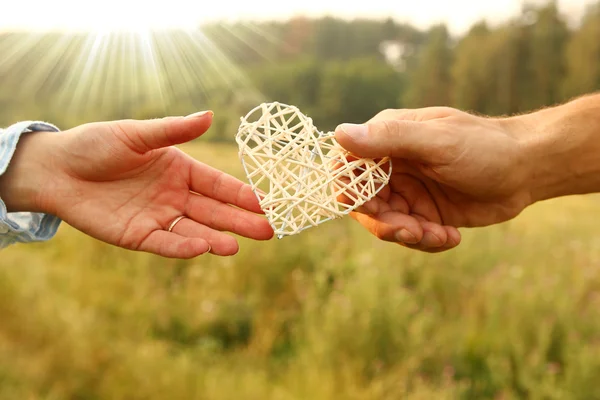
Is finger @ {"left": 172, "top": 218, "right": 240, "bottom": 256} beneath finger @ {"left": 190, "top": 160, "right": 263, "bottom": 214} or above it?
beneath

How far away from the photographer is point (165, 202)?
1954 mm

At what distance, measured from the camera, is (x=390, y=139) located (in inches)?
67.7

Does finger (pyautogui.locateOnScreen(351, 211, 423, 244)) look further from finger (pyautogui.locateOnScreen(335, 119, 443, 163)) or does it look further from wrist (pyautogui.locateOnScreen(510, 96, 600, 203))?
wrist (pyautogui.locateOnScreen(510, 96, 600, 203))

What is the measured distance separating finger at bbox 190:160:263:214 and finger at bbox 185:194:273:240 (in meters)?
0.03

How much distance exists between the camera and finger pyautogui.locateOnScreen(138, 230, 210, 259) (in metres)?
1.74

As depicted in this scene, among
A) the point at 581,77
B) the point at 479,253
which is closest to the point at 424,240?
the point at 479,253

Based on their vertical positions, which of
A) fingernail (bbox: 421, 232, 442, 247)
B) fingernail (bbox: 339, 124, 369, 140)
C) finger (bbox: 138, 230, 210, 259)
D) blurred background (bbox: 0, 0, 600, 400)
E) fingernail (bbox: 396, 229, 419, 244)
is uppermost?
fingernail (bbox: 339, 124, 369, 140)

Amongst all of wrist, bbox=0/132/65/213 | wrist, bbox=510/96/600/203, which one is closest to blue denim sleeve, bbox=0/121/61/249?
wrist, bbox=0/132/65/213

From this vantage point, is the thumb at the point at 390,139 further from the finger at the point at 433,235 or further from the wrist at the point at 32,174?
the wrist at the point at 32,174

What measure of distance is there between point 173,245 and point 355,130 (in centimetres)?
70

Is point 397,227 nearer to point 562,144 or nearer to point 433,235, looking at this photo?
point 433,235

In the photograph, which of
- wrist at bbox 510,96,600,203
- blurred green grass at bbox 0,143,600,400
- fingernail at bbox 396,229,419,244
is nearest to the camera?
fingernail at bbox 396,229,419,244

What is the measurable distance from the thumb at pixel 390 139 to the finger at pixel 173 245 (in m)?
0.55

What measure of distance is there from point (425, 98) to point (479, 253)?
24.4 meters
